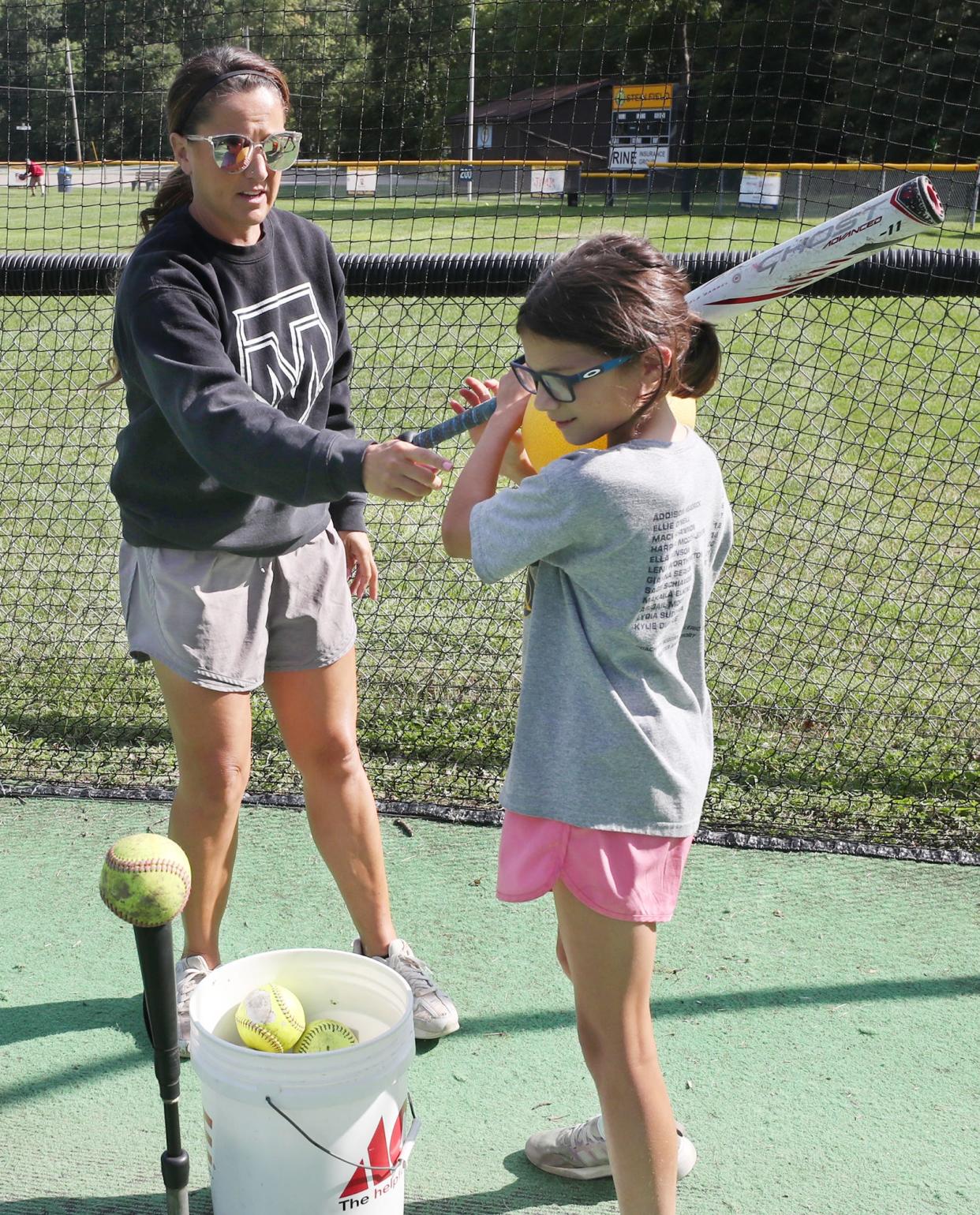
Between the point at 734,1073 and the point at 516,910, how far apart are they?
0.76 m

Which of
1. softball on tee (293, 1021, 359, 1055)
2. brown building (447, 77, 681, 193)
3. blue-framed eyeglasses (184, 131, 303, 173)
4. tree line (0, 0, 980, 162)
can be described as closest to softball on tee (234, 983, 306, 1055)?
softball on tee (293, 1021, 359, 1055)

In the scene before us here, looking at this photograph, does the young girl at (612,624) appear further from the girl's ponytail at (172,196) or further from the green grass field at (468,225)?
the green grass field at (468,225)

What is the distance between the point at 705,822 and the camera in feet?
11.7

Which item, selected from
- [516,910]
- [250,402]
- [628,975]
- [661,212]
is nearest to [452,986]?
[516,910]

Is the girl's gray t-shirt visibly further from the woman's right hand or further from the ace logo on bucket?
the ace logo on bucket

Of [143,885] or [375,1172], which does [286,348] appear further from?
[375,1172]

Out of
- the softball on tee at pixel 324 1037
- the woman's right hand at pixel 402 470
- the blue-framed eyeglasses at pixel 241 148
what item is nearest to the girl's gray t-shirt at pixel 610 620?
the woman's right hand at pixel 402 470

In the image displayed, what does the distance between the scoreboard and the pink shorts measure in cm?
697

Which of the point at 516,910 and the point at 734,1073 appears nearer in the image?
the point at 734,1073

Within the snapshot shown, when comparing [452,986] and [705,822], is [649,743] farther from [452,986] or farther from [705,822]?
[705,822]

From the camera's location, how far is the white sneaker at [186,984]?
253 cm

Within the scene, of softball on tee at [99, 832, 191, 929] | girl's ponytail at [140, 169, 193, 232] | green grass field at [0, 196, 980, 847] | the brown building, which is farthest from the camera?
the brown building

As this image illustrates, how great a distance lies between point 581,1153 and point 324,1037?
547mm

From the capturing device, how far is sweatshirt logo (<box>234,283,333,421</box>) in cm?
228
